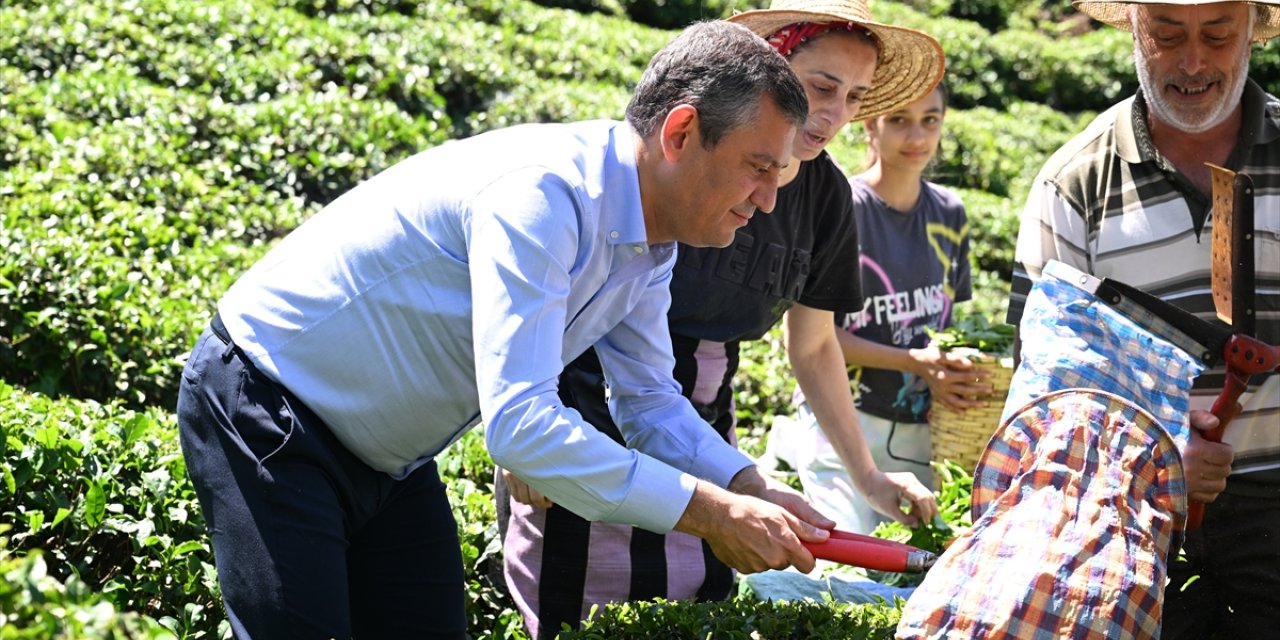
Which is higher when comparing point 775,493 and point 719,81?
point 719,81

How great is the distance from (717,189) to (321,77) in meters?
6.58

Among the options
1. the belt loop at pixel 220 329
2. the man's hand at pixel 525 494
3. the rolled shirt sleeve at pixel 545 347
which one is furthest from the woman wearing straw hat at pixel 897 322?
the belt loop at pixel 220 329

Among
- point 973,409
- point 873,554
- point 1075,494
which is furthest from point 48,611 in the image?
point 973,409

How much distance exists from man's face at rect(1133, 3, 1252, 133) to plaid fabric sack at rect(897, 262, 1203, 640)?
64 centimetres

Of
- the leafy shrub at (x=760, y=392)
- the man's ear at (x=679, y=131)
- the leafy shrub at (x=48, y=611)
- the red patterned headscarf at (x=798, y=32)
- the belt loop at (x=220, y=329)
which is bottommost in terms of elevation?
the leafy shrub at (x=760, y=392)

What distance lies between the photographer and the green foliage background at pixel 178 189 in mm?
3334

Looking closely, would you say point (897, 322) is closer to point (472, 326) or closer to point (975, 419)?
point (975, 419)

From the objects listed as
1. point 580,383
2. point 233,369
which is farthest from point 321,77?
point 233,369

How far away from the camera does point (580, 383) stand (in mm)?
3170

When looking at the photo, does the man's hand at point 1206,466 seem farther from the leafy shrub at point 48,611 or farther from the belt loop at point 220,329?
the leafy shrub at point 48,611

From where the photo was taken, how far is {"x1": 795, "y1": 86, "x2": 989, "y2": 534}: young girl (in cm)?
420

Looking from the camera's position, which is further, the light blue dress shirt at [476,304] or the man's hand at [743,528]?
the man's hand at [743,528]

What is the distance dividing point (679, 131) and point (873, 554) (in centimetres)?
85

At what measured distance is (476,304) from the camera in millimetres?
2201
